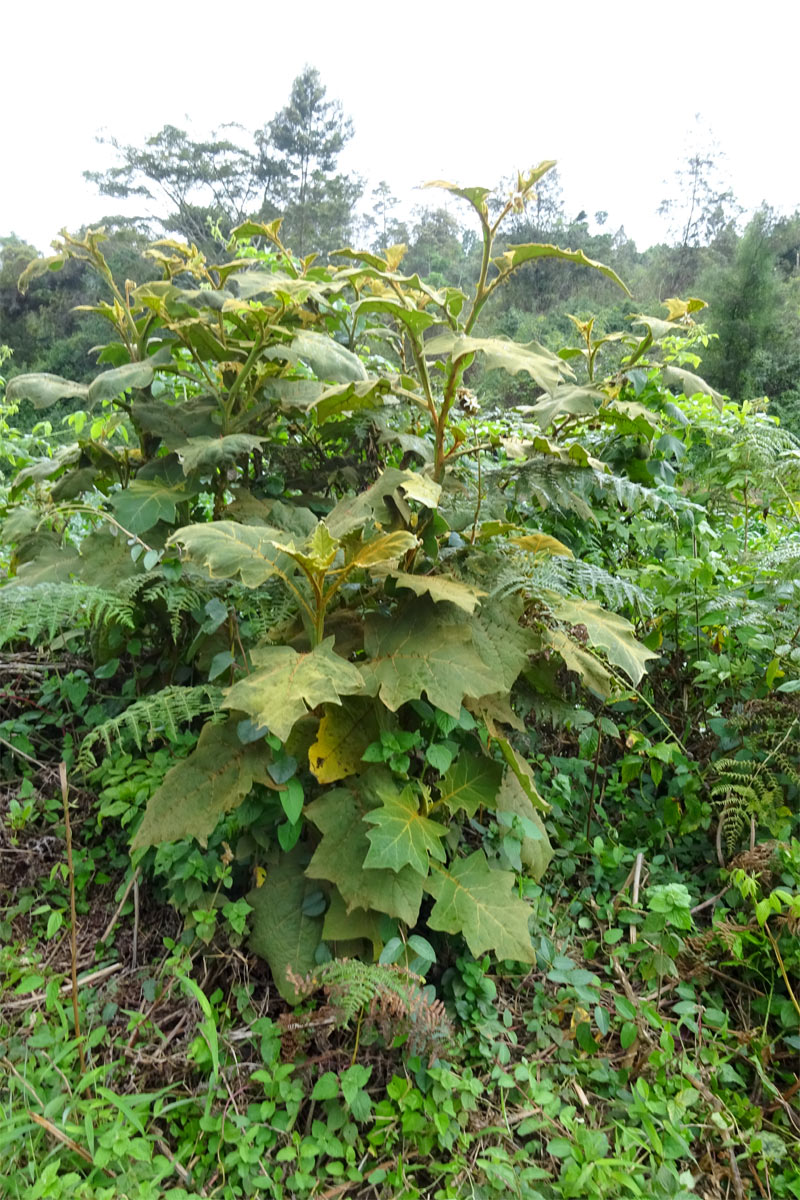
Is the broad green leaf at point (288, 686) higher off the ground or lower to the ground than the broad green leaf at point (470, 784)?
higher

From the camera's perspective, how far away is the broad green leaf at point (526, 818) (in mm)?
1561

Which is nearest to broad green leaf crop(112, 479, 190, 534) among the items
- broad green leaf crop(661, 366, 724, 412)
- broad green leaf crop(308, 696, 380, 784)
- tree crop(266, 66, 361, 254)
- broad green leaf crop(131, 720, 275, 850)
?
broad green leaf crop(131, 720, 275, 850)

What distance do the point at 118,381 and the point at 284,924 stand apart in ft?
4.22

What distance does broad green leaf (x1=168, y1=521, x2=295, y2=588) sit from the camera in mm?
1251

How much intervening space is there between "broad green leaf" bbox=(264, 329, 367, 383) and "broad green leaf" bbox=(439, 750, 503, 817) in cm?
92

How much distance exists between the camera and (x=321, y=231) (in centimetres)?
2581

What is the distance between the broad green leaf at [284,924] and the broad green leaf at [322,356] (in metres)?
1.11

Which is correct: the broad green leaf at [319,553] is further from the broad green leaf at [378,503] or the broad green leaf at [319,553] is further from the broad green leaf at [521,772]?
the broad green leaf at [521,772]

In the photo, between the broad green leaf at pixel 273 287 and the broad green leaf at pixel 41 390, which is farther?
the broad green leaf at pixel 41 390

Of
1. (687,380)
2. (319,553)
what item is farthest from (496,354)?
(687,380)

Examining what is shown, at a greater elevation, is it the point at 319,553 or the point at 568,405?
the point at 568,405

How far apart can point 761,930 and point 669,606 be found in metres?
0.85

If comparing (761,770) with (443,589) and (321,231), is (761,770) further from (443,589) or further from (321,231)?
(321,231)

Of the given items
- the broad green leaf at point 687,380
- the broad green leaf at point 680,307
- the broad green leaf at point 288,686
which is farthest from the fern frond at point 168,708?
the broad green leaf at point 680,307
